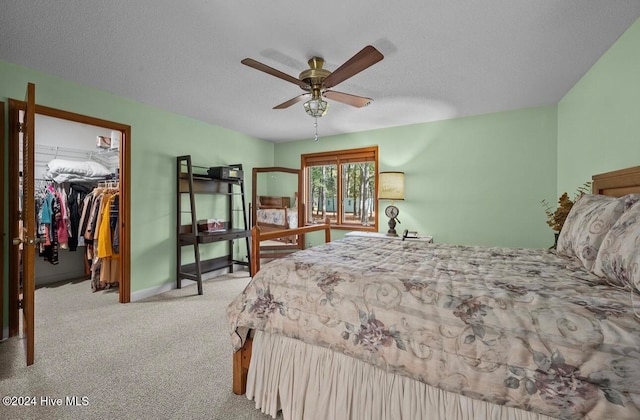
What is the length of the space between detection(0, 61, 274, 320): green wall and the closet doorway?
0.08 metres

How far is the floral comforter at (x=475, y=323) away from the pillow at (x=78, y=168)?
4032 mm

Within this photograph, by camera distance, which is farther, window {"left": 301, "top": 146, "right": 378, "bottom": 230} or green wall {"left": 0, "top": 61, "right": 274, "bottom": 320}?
window {"left": 301, "top": 146, "right": 378, "bottom": 230}

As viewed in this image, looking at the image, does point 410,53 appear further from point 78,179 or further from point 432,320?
point 78,179

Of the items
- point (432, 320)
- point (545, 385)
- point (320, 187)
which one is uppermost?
point (320, 187)

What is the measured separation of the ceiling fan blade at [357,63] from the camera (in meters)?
1.61

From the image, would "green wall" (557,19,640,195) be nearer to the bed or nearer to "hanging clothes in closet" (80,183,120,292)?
the bed

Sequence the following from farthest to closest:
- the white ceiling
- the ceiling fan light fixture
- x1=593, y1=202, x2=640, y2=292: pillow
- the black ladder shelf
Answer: the black ladder shelf → the ceiling fan light fixture → the white ceiling → x1=593, y1=202, x2=640, y2=292: pillow

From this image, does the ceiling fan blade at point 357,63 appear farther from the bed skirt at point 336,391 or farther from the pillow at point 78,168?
the pillow at point 78,168

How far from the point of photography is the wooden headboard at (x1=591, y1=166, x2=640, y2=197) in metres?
1.76

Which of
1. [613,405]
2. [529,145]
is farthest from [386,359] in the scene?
[529,145]

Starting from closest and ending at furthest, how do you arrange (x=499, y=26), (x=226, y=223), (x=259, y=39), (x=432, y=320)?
(x=432, y=320) → (x=499, y=26) → (x=259, y=39) → (x=226, y=223)

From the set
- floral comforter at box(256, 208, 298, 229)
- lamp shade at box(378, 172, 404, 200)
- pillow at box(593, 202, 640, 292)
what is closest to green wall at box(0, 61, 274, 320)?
floral comforter at box(256, 208, 298, 229)

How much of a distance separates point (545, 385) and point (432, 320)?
0.39 m

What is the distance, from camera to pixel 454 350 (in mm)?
1060
